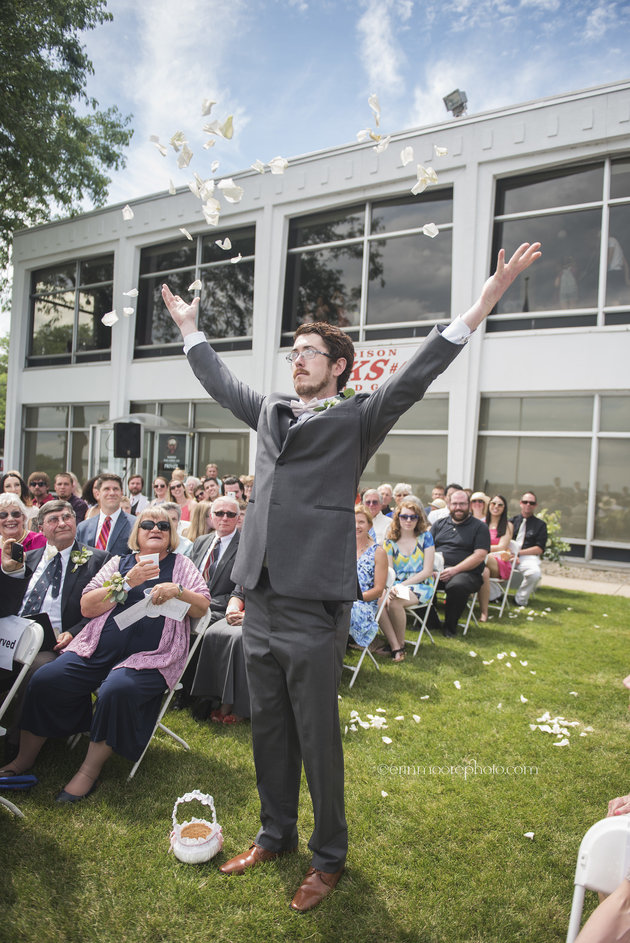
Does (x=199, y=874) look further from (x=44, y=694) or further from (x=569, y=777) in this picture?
(x=569, y=777)

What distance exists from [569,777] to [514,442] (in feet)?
30.5

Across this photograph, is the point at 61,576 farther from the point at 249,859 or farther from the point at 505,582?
the point at 505,582

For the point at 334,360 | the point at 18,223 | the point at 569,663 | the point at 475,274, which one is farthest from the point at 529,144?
the point at 18,223

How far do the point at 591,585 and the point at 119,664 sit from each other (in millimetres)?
9407

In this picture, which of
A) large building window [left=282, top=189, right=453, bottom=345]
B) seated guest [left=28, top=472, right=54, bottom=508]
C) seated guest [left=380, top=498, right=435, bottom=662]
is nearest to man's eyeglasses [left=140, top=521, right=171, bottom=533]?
seated guest [left=380, top=498, right=435, bottom=662]

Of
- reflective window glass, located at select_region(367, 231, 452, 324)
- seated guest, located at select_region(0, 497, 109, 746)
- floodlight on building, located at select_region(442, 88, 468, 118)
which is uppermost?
floodlight on building, located at select_region(442, 88, 468, 118)

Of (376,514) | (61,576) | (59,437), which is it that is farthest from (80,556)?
(59,437)

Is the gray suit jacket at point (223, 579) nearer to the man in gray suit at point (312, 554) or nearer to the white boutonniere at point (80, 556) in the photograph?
the white boutonniere at point (80, 556)

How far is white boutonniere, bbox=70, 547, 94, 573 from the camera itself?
4.18m

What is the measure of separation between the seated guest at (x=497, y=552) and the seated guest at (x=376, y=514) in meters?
1.44

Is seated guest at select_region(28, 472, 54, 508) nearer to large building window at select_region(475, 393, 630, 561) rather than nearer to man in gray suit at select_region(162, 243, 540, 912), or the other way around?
man in gray suit at select_region(162, 243, 540, 912)

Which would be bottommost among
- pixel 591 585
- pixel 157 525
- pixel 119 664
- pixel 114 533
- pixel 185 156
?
pixel 591 585

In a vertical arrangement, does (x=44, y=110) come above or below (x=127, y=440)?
above

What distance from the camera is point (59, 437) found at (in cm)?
1939
